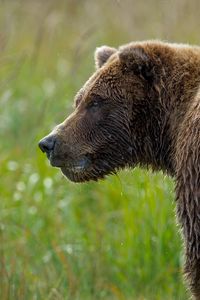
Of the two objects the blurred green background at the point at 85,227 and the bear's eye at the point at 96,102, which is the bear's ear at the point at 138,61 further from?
the blurred green background at the point at 85,227

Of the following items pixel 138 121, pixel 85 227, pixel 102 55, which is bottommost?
pixel 85 227

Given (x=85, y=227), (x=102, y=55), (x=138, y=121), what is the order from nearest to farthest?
(x=138, y=121) < (x=102, y=55) < (x=85, y=227)

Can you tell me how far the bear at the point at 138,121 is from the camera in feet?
16.1

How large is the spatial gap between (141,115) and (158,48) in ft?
1.26

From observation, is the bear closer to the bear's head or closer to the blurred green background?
the bear's head

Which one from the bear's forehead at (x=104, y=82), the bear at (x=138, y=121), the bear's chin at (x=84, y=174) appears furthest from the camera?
the bear's chin at (x=84, y=174)

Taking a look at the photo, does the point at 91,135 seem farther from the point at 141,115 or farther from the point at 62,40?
the point at 62,40

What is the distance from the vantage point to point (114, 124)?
5.21m

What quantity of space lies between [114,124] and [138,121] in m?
0.14

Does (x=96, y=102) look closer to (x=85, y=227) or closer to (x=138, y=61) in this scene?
(x=138, y=61)

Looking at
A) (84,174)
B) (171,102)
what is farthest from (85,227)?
(171,102)

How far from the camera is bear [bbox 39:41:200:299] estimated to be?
16.1ft

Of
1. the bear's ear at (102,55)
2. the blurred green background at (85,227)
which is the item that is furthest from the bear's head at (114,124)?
the blurred green background at (85,227)

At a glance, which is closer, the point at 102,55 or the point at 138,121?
the point at 138,121
